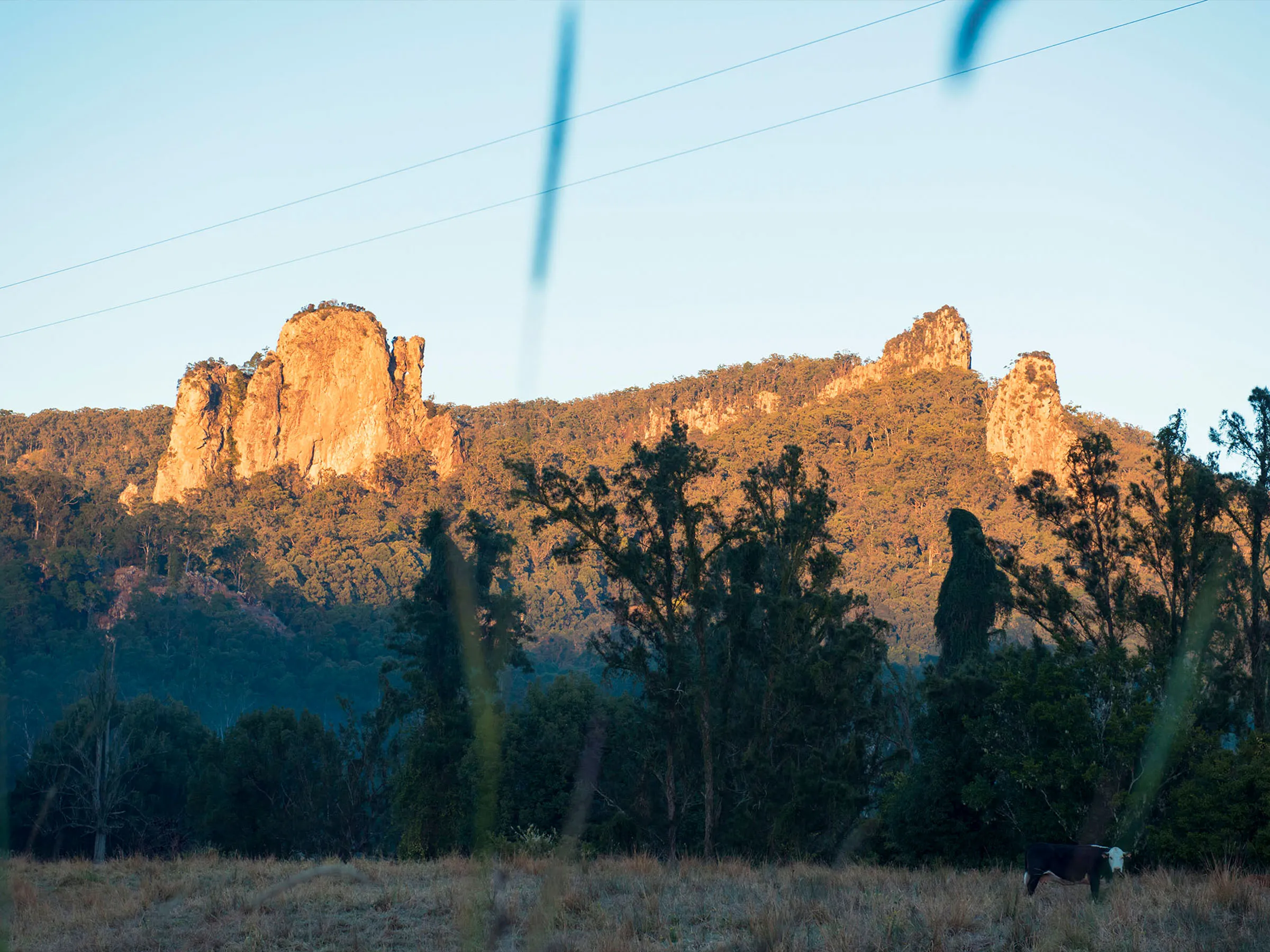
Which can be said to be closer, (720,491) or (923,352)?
(720,491)

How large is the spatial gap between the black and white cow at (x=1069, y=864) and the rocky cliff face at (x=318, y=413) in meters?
142

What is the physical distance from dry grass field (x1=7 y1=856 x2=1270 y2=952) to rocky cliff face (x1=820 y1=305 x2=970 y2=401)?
145691mm

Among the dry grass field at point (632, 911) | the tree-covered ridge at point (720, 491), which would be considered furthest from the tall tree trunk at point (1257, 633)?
the tree-covered ridge at point (720, 491)

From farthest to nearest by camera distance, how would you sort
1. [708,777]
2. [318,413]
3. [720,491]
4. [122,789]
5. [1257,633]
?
[318,413] < [720,491] < [122,789] < [708,777] < [1257,633]

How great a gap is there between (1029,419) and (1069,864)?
395ft

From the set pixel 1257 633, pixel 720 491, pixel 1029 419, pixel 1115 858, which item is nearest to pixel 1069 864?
pixel 1115 858

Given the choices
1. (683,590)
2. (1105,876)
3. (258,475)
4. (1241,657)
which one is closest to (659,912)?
(1105,876)

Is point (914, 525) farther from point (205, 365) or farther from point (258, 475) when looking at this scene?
point (205, 365)

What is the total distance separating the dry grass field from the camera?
33.1 ft

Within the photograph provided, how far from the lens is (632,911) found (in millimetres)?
11805

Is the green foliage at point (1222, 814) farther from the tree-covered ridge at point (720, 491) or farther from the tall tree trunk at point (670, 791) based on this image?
the tree-covered ridge at point (720, 491)

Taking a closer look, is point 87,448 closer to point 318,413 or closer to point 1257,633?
point 318,413

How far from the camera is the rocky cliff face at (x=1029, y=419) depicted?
122750 millimetres

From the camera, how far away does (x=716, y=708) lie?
102ft
